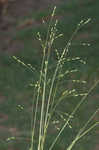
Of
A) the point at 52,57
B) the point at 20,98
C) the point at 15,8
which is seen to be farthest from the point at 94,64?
the point at 15,8

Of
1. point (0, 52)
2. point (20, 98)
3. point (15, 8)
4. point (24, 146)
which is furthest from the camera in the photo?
point (15, 8)

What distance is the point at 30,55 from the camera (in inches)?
224

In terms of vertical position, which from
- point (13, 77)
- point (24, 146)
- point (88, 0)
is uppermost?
point (88, 0)

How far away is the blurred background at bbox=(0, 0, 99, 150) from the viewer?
413 cm

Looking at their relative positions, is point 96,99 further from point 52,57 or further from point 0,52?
point 0,52

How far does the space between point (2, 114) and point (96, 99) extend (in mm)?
1078

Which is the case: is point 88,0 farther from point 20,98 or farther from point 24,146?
point 24,146

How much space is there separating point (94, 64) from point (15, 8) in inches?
98.5

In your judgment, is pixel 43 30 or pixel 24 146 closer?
pixel 24 146

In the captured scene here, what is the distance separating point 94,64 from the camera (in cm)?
515

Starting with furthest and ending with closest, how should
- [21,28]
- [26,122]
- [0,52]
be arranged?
[21,28]
[0,52]
[26,122]

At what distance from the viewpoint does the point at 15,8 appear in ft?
23.4

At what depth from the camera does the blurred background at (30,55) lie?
4.13 meters

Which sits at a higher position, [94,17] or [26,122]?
[94,17]
